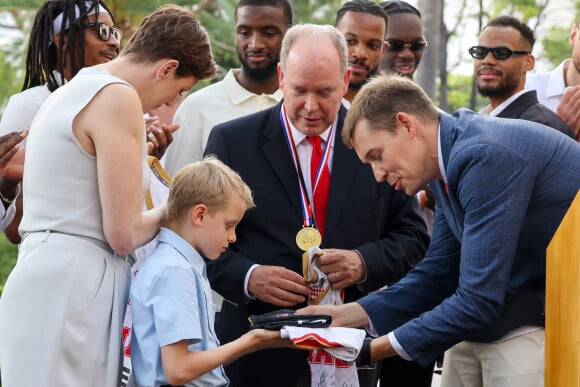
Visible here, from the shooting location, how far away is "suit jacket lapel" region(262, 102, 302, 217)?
17.8 ft

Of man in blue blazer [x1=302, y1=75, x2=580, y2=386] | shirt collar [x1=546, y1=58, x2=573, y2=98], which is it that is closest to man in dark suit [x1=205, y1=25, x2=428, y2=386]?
man in blue blazer [x1=302, y1=75, x2=580, y2=386]

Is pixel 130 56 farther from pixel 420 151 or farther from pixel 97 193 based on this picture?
pixel 420 151

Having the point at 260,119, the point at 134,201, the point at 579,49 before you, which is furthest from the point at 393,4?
the point at 134,201

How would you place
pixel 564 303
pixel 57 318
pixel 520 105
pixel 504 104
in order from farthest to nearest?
1. pixel 504 104
2. pixel 520 105
3. pixel 57 318
4. pixel 564 303

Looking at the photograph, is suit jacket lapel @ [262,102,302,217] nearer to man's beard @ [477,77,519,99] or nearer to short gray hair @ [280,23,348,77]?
short gray hair @ [280,23,348,77]

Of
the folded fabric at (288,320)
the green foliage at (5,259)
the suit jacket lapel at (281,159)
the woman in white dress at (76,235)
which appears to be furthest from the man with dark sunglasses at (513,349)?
the green foliage at (5,259)

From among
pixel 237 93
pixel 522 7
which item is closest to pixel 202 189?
pixel 237 93

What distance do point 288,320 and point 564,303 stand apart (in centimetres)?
114

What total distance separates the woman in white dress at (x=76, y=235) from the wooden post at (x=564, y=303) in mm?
1626

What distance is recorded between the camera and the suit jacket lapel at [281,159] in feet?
17.8

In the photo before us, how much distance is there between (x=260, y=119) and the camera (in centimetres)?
567

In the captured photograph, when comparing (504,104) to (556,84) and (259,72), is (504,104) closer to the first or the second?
(556,84)

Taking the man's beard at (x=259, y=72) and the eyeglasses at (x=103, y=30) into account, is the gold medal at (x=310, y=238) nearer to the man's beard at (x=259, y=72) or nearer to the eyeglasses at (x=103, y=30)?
the eyeglasses at (x=103, y=30)

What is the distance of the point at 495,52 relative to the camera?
702 centimetres
